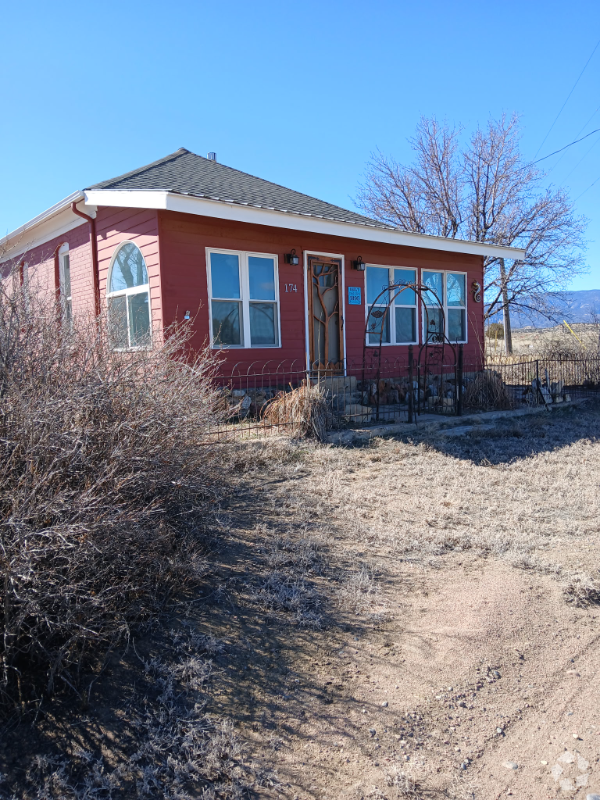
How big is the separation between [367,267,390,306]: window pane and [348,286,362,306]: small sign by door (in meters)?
0.39

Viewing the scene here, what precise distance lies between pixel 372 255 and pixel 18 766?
9.85 metres

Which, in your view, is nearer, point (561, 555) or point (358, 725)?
point (358, 725)

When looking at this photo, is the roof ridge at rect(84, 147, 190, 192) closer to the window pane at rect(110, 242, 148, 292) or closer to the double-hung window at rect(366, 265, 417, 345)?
the window pane at rect(110, 242, 148, 292)

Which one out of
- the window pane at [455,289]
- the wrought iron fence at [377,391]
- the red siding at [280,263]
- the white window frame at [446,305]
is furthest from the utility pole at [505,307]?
the red siding at [280,263]

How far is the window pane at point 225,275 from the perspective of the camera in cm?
857

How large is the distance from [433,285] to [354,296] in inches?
100

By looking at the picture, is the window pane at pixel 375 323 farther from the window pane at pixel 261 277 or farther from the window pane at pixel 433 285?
the window pane at pixel 261 277

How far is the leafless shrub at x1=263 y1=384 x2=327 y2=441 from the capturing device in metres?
7.13

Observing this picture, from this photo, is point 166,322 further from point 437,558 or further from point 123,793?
point 123,793

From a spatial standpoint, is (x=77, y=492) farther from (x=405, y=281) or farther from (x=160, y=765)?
(x=405, y=281)

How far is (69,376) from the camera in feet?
10.3

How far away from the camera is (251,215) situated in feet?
26.8

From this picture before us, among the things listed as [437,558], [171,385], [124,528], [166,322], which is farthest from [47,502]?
[166,322]

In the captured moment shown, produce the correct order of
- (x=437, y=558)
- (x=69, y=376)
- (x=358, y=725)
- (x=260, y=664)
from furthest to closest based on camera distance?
(x=437, y=558)
(x=69, y=376)
(x=260, y=664)
(x=358, y=725)
